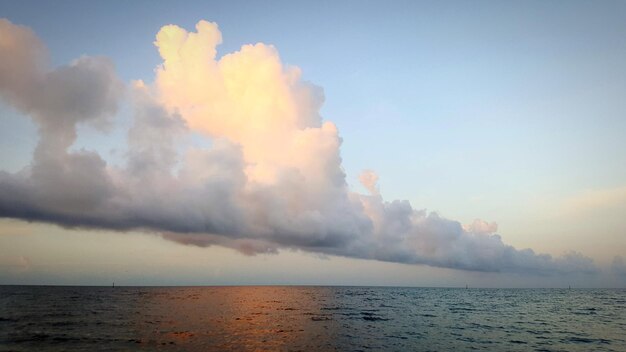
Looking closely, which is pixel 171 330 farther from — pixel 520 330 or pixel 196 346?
pixel 520 330

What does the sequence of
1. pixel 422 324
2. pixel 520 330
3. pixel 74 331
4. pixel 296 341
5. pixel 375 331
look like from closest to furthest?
pixel 296 341
pixel 74 331
pixel 375 331
pixel 520 330
pixel 422 324

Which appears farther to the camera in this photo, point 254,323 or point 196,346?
point 254,323

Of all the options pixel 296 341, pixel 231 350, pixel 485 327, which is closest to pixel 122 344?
pixel 231 350

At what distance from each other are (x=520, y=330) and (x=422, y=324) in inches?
595

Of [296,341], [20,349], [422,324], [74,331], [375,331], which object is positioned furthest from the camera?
[422,324]

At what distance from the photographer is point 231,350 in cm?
3691

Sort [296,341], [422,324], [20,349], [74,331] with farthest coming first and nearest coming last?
[422,324]
[74,331]
[296,341]
[20,349]

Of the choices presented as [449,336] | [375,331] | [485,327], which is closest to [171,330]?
[375,331]

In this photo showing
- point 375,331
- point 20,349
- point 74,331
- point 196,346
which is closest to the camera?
point 20,349

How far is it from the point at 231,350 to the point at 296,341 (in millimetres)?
9533

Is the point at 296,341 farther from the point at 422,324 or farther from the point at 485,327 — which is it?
the point at 485,327

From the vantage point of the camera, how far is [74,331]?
4756 centimetres

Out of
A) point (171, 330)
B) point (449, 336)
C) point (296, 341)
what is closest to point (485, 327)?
point (449, 336)

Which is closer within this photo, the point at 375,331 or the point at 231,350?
the point at 231,350
